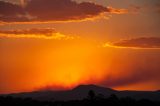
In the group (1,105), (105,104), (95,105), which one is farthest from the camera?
(1,105)

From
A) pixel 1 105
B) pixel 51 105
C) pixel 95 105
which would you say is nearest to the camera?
pixel 95 105

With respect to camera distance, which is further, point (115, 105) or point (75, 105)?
point (75, 105)

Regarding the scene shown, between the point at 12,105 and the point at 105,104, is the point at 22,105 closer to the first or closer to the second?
the point at 12,105

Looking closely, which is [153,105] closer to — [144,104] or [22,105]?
[144,104]

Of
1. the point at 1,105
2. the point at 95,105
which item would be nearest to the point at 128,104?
the point at 95,105

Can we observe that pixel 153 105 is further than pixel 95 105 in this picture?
Yes

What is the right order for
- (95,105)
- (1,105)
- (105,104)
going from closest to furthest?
(95,105)
(105,104)
(1,105)

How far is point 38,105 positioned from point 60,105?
7.54 metres

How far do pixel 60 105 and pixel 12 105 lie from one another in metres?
12.0

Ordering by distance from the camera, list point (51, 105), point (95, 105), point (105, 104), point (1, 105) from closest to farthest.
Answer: point (95, 105) → point (105, 104) → point (1, 105) → point (51, 105)

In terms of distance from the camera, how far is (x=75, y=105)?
4798 inches

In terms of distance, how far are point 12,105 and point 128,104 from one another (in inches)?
1059

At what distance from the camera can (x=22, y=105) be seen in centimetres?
12081

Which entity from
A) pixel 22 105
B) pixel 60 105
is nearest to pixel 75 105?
pixel 60 105
